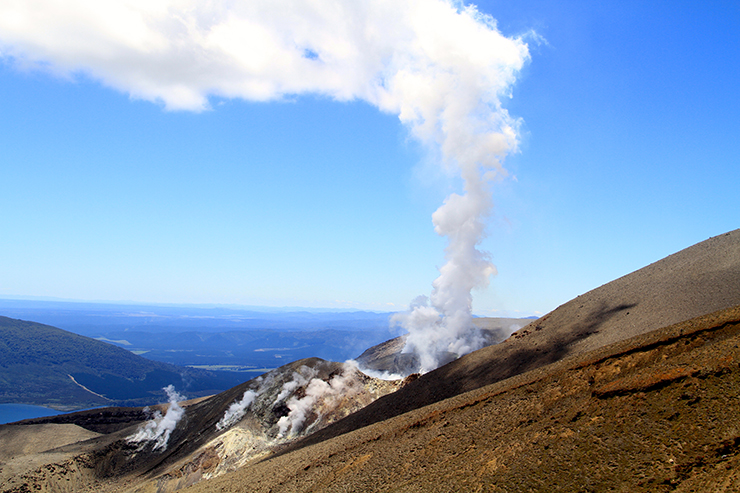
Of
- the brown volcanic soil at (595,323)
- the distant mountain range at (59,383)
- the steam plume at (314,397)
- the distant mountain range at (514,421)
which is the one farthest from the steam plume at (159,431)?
the distant mountain range at (59,383)

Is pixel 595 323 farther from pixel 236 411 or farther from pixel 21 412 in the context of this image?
pixel 21 412

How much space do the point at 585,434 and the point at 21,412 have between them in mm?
179176

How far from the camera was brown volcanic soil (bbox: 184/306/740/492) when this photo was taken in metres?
11.2

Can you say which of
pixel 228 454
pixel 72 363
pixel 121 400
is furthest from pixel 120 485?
pixel 72 363

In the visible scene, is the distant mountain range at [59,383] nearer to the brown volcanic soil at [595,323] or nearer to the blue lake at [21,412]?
the blue lake at [21,412]

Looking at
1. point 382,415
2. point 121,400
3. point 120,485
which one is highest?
point 382,415

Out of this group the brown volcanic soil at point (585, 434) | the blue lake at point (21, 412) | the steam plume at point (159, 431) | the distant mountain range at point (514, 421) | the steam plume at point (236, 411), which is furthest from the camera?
the blue lake at point (21, 412)

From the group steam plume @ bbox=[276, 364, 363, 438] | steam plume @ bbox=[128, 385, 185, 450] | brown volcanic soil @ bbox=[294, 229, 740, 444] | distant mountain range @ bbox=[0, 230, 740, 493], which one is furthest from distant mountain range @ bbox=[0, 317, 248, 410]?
brown volcanic soil @ bbox=[294, 229, 740, 444]

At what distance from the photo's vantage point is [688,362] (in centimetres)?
1506

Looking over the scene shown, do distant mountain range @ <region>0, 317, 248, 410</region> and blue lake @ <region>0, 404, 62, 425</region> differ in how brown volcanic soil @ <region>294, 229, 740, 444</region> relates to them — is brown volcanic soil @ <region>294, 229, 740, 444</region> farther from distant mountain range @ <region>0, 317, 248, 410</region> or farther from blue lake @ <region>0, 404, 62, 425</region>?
distant mountain range @ <region>0, 317, 248, 410</region>

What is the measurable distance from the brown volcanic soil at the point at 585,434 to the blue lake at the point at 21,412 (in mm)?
149999

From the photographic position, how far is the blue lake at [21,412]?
129 metres

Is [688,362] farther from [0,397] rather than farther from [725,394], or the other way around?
[0,397]

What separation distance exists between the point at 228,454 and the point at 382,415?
49.4ft
